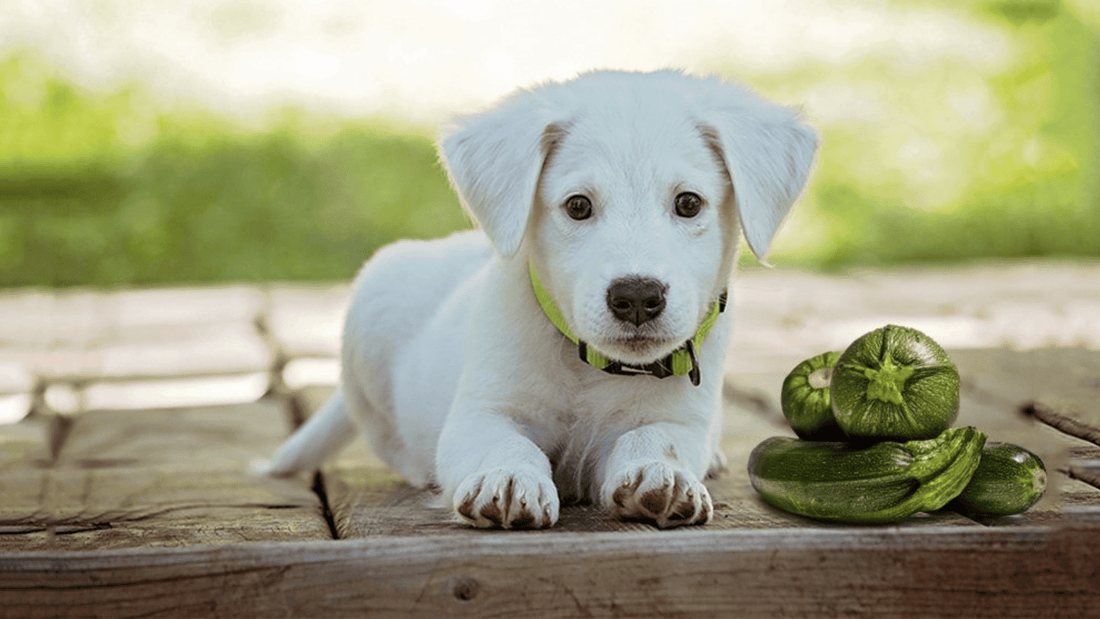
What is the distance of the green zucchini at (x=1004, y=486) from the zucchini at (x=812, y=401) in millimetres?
351

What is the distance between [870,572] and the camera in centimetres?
268

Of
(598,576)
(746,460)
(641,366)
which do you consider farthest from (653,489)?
(746,460)

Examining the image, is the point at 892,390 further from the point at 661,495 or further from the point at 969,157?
the point at 969,157

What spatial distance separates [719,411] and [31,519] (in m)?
1.82

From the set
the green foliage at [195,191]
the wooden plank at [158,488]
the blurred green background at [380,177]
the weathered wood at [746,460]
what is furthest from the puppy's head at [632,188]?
the green foliage at [195,191]

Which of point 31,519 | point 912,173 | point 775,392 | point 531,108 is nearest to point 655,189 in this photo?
point 531,108

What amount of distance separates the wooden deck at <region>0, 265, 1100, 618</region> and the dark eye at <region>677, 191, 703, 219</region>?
2.38 ft

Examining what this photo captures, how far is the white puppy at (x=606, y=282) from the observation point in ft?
9.34

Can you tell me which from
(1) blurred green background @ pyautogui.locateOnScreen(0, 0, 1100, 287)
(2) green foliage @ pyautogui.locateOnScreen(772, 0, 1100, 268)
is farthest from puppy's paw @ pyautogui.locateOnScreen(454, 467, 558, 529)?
(2) green foliage @ pyautogui.locateOnScreen(772, 0, 1100, 268)

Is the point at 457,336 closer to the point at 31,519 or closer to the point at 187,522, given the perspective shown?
the point at 187,522

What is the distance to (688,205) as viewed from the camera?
9.89 ft

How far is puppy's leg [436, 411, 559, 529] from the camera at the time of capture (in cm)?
280

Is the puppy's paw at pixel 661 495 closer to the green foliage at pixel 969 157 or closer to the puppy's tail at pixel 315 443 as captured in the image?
the puppy's tail at pixel 315 443

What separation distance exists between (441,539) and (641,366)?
2.53 ft
